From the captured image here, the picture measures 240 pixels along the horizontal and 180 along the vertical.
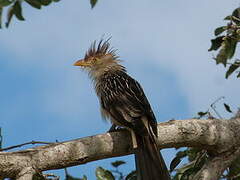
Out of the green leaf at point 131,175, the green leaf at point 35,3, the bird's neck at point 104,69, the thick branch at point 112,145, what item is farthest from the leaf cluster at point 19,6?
the bird's neck at point 104,69

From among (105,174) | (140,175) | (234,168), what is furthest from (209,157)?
(105,174)

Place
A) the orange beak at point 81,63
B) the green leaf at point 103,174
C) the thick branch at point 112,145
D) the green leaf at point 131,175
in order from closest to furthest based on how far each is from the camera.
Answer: the thick branch at point 112,145 < the green leaf at point 103,174 < the green leaf at point 131,175 < the orange beak at point 81,63

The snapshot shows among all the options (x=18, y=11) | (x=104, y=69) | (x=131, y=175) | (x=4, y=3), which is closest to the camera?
(x=4, y=3)

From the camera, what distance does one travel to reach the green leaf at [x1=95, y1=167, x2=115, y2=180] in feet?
12.6

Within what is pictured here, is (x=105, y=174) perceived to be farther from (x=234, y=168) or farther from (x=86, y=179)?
(x=234, y=168)

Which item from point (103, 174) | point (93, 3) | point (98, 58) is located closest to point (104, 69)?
point (98, 58)

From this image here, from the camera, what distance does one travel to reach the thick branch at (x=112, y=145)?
3.58 m

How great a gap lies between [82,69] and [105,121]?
138cm

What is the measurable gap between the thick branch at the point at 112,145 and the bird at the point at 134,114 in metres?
0.12

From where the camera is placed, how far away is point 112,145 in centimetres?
400

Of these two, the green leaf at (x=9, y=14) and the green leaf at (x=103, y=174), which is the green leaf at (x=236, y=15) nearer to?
the green leaf at (x=103, y=174)

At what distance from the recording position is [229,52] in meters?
4.42

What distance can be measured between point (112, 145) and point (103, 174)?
0.90ft

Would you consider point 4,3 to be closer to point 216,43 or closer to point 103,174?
point 103,174
